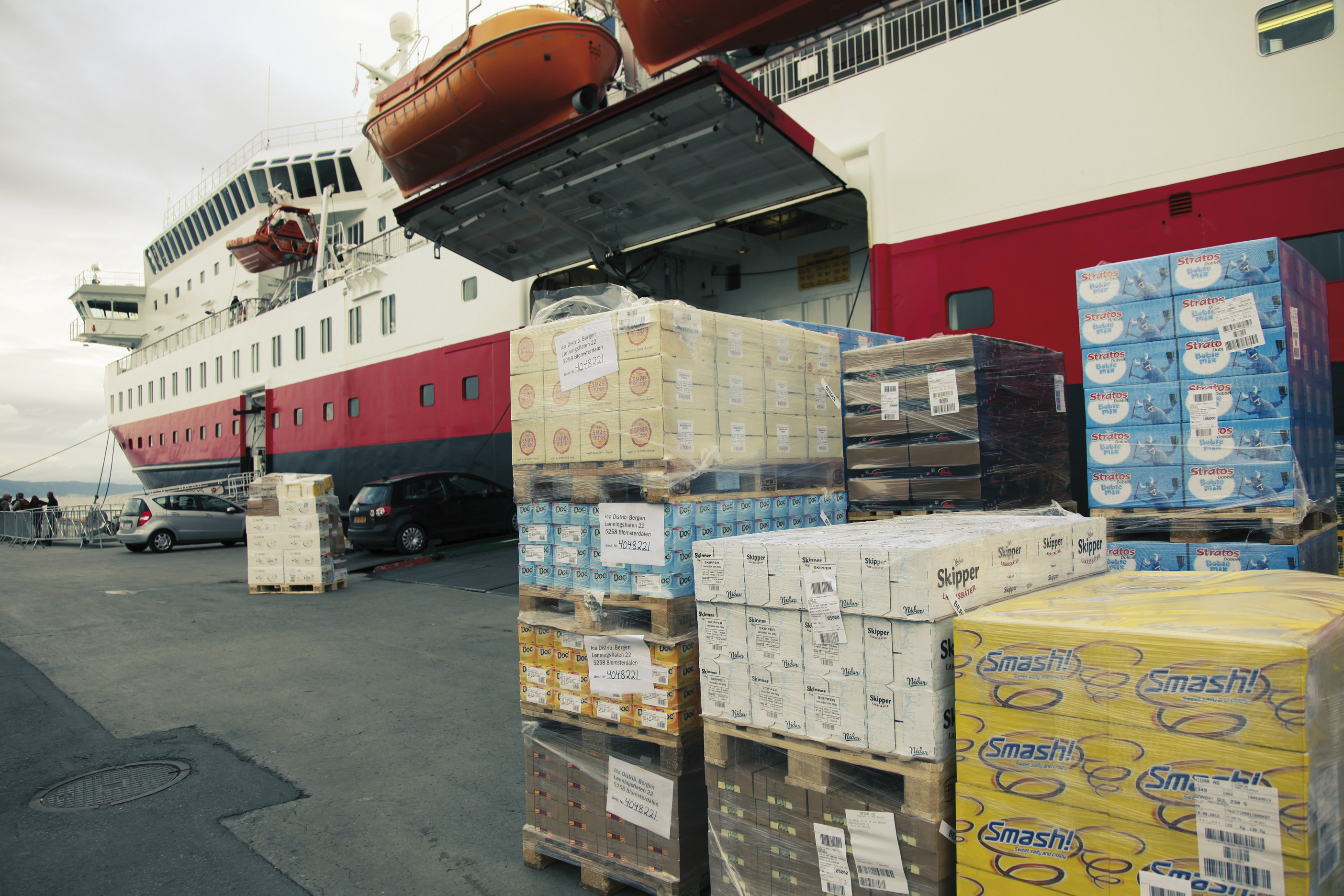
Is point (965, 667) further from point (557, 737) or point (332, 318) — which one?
point (332, 318)

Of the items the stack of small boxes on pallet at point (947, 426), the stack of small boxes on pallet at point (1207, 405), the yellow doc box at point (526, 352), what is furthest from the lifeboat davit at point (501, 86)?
the stack of small boxes on pallet at point (1207, 405)

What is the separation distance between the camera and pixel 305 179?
2708 centimetres

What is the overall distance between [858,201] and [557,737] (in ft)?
33.8

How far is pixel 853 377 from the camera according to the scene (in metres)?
5.63

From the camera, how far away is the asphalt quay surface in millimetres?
3574

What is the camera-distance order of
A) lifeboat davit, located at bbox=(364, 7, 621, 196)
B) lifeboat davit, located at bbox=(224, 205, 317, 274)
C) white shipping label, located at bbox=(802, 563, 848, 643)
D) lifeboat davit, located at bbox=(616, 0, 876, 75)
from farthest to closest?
Answer: lifeboat davit, located at bbox=(224, 205, 317, 274), lifeboat davit, located at bbox=(364, 7, 621, 196), lifeboat davit, located at bbox=(616, 0, 876, 75), white shipping label, located at bbox=(802, 563, 848, 643)

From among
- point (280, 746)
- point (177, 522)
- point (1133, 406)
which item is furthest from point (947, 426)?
point (177, 522)

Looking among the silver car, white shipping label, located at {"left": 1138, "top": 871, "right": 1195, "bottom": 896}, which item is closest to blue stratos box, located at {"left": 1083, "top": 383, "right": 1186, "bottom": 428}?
white shipping label, located at {"left": 1138, "top": 871, "right": 1195, "bottom": 896}

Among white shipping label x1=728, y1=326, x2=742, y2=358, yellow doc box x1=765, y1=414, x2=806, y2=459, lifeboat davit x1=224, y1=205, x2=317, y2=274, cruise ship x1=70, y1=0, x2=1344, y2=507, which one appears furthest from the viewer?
lifeboat davit x1=224, y1=205, x2=317, y2=274

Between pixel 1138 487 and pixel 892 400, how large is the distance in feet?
5.41

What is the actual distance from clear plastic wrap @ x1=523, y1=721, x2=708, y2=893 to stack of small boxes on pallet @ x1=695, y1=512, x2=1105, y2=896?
285 millimetres

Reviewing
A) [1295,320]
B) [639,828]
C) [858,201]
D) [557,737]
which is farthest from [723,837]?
[858,201]

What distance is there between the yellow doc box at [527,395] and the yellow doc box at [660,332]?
22.3 inches

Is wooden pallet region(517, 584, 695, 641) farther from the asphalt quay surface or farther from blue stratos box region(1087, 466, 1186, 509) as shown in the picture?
blue stratos box region(1087, 466, 1186, 509)
